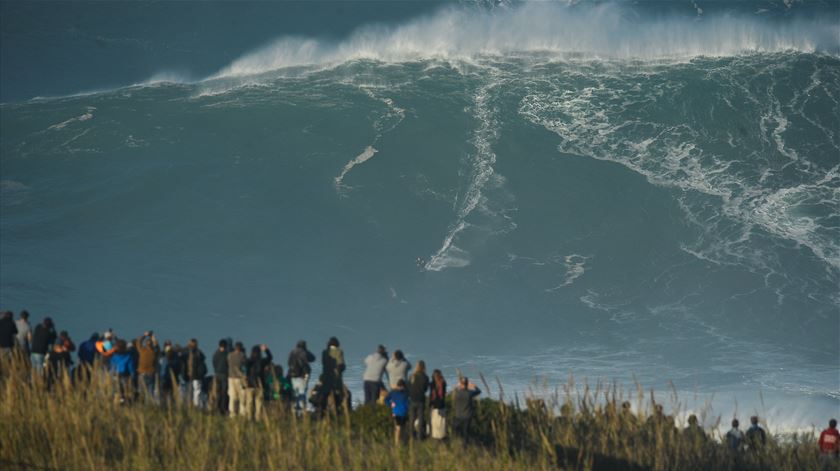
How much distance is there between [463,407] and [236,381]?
3440mm

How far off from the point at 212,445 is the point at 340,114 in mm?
31723

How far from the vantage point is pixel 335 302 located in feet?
109

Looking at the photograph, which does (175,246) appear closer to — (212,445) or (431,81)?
(431,81)

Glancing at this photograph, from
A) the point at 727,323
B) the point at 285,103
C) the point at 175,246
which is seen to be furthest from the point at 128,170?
the point at 727,323

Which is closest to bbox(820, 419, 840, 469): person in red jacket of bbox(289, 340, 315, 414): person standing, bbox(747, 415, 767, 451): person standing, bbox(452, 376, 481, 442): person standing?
bbox(747, 415, 767, 451): person standing

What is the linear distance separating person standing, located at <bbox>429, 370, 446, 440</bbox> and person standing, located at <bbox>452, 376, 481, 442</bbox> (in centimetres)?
17

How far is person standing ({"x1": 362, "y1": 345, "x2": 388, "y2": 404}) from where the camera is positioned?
13711mm

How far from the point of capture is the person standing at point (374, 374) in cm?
1371

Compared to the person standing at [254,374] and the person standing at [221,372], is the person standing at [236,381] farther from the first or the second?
the person standing at [221,372]

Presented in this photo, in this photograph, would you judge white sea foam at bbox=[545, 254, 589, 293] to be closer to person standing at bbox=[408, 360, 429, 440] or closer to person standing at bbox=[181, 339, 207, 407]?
person standing at bbox=[181, 339, 207, 407]

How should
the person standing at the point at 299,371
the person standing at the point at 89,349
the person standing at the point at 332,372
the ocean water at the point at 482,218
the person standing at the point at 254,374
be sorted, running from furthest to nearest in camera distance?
the ocean water at the point at 482,218, the person standing at the point at 89,349, the person standing at the point at 299,371, the person standing at the point at 332,372, the person standing at the point at 254,374

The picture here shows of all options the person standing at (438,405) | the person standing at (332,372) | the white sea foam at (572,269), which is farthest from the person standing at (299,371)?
the white sea foam at (572,269)

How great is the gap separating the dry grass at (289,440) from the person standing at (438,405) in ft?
1.80

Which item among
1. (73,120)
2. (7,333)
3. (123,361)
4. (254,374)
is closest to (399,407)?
(254,374)
